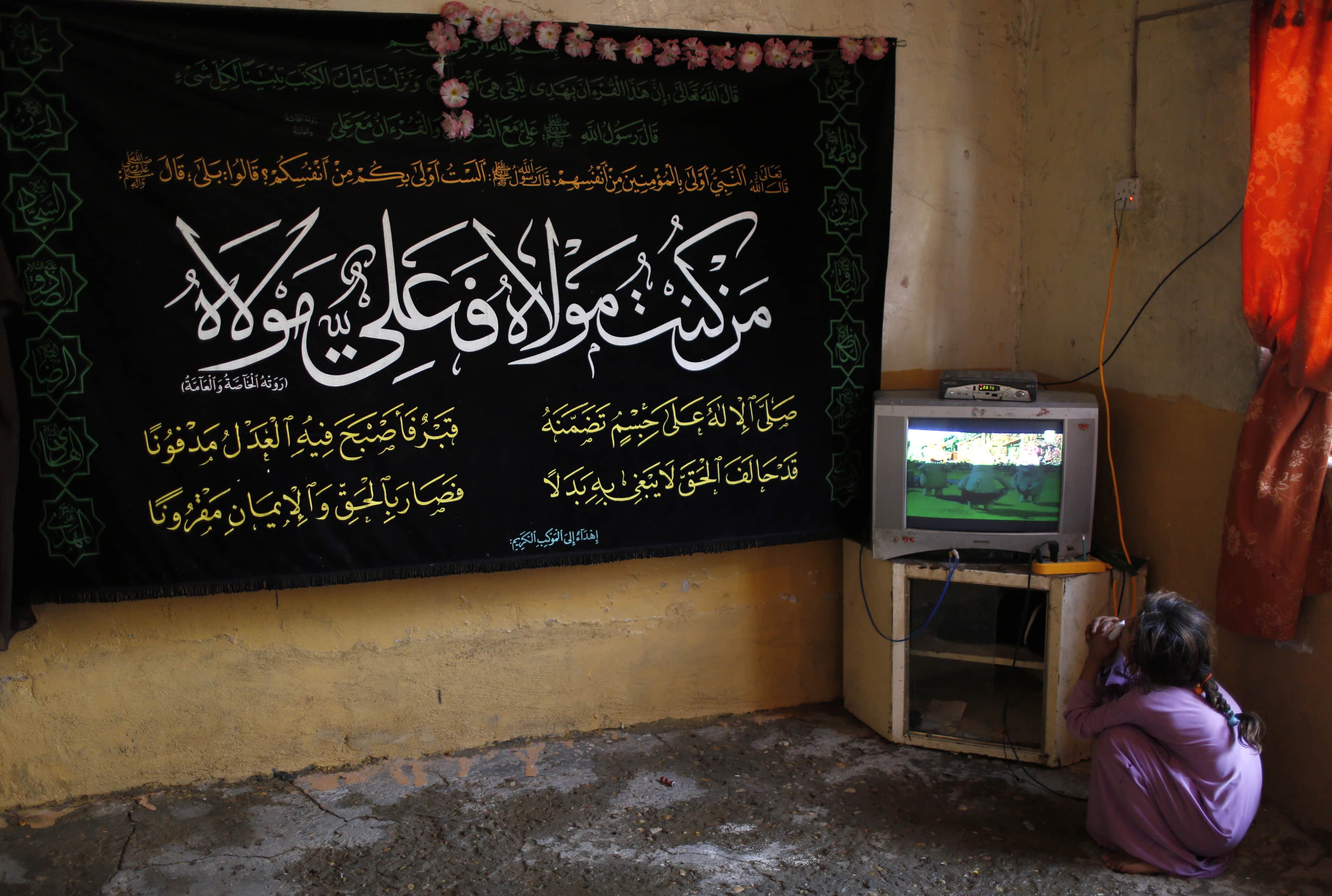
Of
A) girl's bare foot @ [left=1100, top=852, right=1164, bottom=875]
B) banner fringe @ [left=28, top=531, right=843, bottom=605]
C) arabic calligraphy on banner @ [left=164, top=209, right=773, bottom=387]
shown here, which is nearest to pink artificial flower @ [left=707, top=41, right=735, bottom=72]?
arabic calligraphy on banner @ [left=164, top=209, right=773, bottom=387]

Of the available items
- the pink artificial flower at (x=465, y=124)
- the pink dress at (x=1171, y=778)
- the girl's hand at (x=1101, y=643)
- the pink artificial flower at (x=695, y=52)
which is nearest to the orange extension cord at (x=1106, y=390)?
the girl's hand at (x=1101, y=643)

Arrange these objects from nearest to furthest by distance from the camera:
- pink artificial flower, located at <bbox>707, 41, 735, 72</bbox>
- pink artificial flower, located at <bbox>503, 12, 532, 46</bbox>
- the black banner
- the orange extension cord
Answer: the black banner < pink artificial flower, located at <bbox>503, 12, 532, 46</bbox> < pink artificial flower, located at <bbox>707, 41, 735, 72</bbox> < the orange extension cord

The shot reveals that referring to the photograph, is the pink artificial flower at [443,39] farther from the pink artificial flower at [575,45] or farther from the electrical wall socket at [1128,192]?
the electrical wall socket at [1128,192]

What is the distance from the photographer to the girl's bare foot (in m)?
2.45

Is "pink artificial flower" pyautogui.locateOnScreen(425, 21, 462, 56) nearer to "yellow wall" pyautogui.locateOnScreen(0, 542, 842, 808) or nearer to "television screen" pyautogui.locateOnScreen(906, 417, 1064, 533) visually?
"yellow wall" pyautogui.locateOnScreen(0, 542, 842, 808)

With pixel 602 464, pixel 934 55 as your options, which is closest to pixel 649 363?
pixel 602 464

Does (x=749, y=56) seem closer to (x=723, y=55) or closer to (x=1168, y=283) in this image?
(x=723, y=55)

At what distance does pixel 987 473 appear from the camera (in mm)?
3016

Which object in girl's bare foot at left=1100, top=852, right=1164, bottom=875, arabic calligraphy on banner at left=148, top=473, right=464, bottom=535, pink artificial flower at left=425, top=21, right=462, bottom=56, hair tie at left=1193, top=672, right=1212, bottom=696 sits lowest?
girl's bare foot at left=1100, top=852, right=1164, bottom=875

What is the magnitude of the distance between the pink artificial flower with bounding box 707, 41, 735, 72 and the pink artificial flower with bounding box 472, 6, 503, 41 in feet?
2.21

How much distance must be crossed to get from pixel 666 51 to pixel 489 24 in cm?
56

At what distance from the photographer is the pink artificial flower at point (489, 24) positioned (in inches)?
112

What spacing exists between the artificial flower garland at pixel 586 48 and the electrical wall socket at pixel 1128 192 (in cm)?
89

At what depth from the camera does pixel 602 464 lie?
10.2 feet
